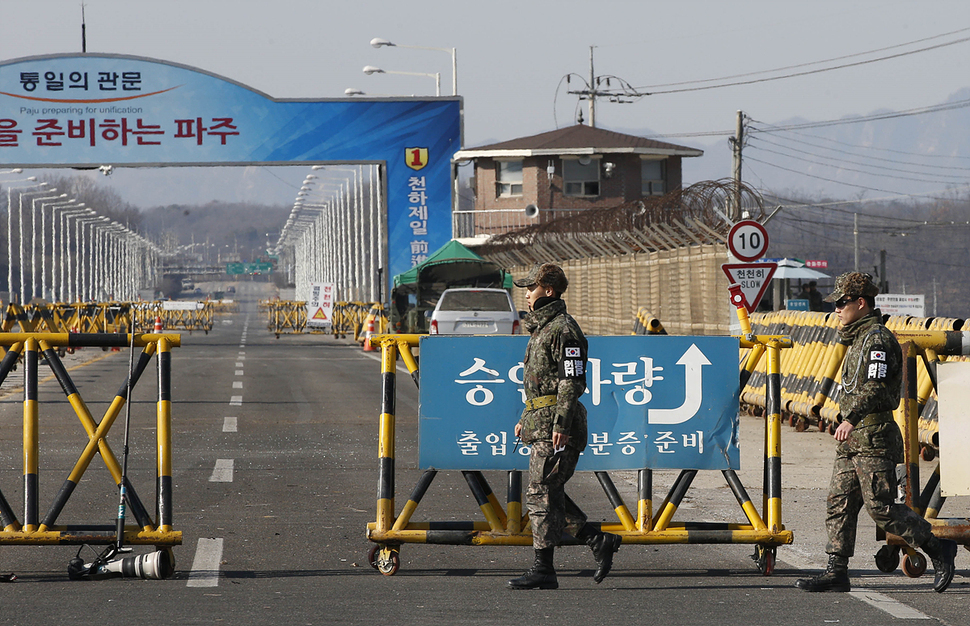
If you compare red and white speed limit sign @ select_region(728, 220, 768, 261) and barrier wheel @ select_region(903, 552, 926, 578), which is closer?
barrier wheel @ select_region(903, 552, 926, 578)

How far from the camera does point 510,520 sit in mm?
7398

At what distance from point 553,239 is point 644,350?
29641mm

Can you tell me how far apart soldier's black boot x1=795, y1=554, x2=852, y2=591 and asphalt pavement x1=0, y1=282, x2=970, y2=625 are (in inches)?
2.9

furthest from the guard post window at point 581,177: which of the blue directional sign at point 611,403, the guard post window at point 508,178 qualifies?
the blue directional sign at point 611,403

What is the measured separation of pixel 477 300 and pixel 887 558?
21389 millimetres

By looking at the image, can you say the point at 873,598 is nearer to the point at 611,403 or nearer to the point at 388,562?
the point at 611,403

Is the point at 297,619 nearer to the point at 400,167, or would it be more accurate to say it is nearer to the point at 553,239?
the point at 553,239

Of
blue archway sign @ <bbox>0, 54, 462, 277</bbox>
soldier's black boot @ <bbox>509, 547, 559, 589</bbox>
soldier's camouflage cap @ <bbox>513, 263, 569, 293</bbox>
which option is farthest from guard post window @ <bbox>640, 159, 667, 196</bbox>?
soldier's black boot @ <bbox>509, 547, 559, 589</bbox>

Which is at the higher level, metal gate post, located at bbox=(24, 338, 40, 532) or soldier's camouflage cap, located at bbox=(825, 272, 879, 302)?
soldier's camouflage cap, located at bbox=(825, 272, 879, 302)

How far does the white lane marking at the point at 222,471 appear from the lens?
11.2 meters

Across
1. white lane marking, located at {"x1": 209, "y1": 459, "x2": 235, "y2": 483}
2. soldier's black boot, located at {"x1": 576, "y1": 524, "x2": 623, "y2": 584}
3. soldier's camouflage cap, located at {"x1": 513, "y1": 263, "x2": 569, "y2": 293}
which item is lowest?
white lane marking, located at {"x1": 209, "y1": 459, "x2": 235, "y2": 483}

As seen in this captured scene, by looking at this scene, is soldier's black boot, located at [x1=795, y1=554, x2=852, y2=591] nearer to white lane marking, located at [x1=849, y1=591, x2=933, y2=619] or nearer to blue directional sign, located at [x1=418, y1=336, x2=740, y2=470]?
white lane marking, located at [x1=849, y1=591, x2=933, y2=619]

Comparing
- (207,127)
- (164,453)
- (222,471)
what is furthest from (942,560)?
(207,127)

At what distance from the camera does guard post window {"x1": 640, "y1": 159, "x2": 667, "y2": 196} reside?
63625 millimetres
